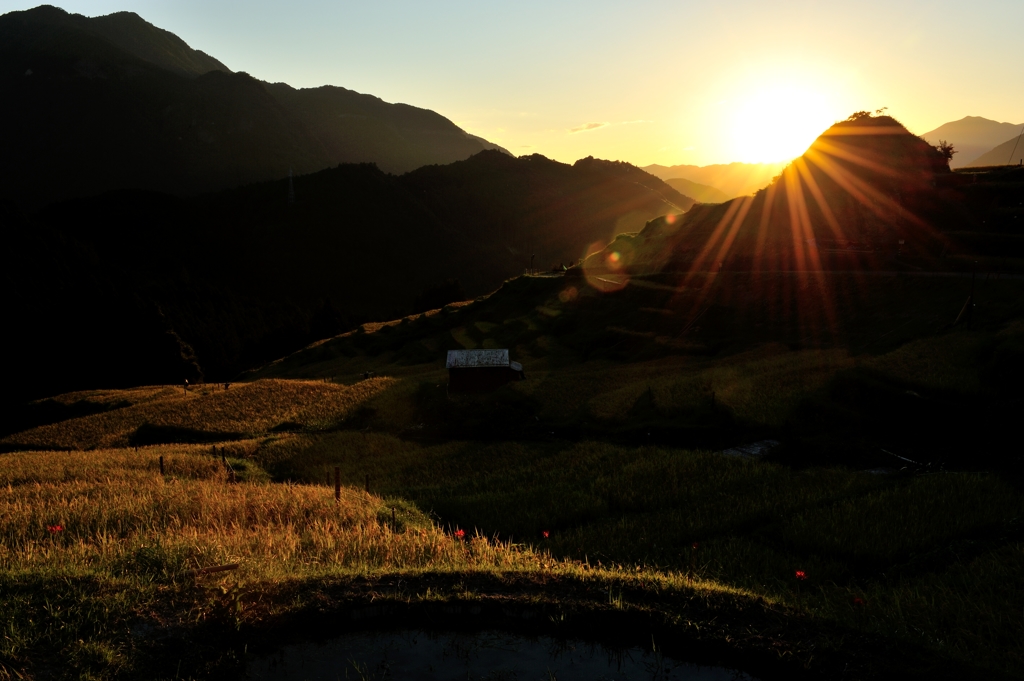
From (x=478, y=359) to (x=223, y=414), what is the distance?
17.8 meters

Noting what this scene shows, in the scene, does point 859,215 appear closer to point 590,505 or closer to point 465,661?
point 590,505

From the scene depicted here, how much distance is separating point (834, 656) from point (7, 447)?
5141cm

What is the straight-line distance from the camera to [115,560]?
12.2 meters

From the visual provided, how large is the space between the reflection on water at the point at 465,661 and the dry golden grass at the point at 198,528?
2.27m

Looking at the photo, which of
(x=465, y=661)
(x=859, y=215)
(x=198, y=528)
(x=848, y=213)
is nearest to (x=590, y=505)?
(x=198, y=528)

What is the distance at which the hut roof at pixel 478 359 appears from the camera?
45.3 meters

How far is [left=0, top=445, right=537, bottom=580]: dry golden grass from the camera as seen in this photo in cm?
1230

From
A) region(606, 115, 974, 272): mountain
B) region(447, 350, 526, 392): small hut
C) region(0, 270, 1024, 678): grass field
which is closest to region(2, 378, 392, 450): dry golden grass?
region(0, 270, 1024, 678): grass field

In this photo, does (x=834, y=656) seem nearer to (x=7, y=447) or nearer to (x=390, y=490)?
(x=390, y=490)

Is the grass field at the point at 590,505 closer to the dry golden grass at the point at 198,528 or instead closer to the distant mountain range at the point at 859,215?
the dry golden grass at the point at 198,528

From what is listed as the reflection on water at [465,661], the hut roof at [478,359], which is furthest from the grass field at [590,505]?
the hut roof at [478,359]

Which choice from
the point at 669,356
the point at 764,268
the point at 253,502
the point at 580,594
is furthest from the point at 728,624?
the point at 764,268

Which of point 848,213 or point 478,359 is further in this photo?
point 848,213

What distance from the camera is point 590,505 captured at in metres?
21.3
